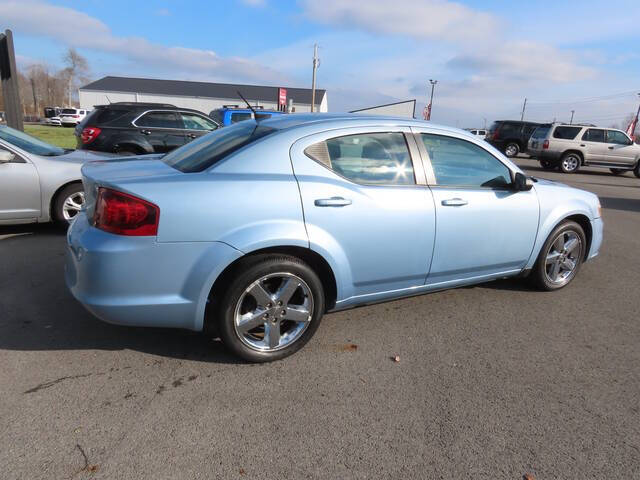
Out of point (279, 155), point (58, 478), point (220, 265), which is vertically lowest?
point (58, 478)

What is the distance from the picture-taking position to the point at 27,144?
5711 mm

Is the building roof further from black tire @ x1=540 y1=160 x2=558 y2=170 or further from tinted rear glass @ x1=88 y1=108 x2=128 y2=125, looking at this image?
tinted rear glass @ x1=88 y1=108 x2=128 y2=125

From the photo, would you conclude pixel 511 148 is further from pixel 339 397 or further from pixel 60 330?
pixel 60 330

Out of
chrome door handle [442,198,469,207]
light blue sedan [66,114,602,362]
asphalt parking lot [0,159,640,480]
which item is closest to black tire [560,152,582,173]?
asphalt parking lot [0,159,640,480]

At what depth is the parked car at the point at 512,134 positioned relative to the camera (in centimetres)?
2278

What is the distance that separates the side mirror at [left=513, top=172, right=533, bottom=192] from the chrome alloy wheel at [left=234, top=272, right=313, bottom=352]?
2.06 metres

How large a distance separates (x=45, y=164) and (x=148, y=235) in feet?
12.2

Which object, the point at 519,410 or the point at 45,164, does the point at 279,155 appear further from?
the point at 45,164

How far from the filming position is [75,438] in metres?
2.27

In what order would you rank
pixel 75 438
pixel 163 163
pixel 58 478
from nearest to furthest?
pixel 58 478
pixel 75 438
pixel 163 163

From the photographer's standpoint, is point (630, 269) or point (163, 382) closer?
point (163, 382)

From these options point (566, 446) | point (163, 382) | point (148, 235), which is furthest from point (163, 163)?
point (566, 446)

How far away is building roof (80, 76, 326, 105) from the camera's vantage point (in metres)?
68.7

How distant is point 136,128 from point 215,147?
6.35 m
